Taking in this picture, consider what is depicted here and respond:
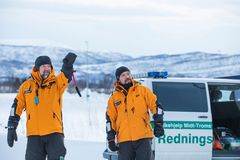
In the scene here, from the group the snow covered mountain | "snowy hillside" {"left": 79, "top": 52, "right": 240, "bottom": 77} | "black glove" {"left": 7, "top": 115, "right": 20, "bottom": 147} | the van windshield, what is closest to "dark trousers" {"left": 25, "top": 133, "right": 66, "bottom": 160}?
"black glove" {"left": 7, "top": 115, "right": 20, "bottom": 147}

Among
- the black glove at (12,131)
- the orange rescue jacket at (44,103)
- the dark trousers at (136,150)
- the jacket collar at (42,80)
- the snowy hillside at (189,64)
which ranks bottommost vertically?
the dark trousers at (136,150)

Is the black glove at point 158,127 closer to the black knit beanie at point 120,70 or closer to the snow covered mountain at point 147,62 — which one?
the black knit beanie at point 120,70

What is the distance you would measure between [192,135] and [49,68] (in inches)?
95.5

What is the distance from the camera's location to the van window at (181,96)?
724 centimetres

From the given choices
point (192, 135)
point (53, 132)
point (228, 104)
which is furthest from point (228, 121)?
point (53, 132)

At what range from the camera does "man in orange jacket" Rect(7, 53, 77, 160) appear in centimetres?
585

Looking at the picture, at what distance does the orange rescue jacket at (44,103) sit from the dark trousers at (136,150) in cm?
77

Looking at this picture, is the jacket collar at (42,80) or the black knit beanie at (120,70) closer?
the jacket collar at (42,80)

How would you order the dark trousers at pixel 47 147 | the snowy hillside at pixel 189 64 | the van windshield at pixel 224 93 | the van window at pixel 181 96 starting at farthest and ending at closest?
the snowy hillside at pixel 189 64
the van windshield at pixel 224 93
the van window at pixel 181 96
the dark trousers at pixel 47 147

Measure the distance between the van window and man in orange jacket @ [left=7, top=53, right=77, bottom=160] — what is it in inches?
67.5

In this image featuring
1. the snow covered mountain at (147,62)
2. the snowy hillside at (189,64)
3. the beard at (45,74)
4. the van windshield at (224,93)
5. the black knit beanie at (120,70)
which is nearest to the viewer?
the beard at (45,74)

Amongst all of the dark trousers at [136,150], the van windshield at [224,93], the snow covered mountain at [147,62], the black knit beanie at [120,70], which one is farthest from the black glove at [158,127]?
the snow covered mountain at [147,62]

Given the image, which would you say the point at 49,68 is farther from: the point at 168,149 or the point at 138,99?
the point at 168,149

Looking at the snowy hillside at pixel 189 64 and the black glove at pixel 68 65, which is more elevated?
the snowy hillside at pixel 189 64
